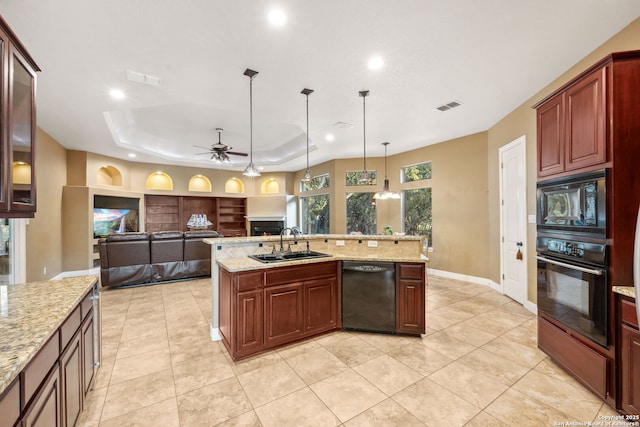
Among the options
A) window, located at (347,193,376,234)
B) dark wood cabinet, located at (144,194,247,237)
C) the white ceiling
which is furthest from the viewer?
dark wood cabinet, located at (144,194,247,237)

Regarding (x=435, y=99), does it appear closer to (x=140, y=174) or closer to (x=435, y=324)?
(x=435, y=324)

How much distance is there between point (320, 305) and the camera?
306 centimetres

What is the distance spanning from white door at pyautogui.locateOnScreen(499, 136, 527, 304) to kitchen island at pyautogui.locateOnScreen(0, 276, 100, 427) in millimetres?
5112

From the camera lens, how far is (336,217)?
24.5 ft

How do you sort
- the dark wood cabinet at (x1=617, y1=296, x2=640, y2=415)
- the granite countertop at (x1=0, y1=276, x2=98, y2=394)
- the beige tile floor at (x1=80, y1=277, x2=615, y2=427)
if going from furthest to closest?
1. the beige tile floor at (x1=80, y1=277, x2=615, y2=427)
2. the dark wood cabinet at (x1=617, y1=296, x2=640, y2=415)
3. the granite countertop at (x1=0, y1=276, x2=98, y2=394)

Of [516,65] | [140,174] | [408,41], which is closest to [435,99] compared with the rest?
[516,65]

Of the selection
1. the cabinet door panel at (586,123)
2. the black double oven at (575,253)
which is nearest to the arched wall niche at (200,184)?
the black double oven at (575,253)

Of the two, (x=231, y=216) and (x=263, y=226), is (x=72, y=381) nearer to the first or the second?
(x=263, y=226)

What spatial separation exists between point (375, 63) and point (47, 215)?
671cm

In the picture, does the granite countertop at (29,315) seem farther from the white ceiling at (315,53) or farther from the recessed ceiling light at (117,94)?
→ the recessed ceiling light at (117,94)

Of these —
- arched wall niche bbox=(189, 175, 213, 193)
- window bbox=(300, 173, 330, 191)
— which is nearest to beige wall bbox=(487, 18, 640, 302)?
window bbox=(300, 173, 330, 191)

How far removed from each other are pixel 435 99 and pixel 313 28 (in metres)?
2.25

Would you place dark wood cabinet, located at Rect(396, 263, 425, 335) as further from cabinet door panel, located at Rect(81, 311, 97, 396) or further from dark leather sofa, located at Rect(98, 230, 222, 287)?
dark leather sofa, located at Rect(98, 230, 222, 287)

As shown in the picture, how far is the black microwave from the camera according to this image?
6.50ft
